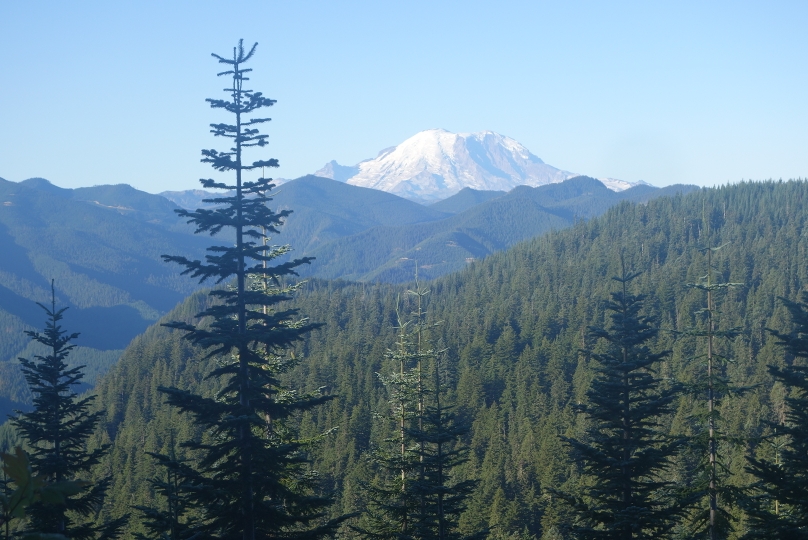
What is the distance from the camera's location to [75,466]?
72.5 ft

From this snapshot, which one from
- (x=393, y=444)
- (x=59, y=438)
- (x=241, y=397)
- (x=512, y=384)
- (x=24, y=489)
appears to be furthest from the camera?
(x=512, y=384)

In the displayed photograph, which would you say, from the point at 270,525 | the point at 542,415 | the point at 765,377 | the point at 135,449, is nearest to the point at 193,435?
the point at 135,449

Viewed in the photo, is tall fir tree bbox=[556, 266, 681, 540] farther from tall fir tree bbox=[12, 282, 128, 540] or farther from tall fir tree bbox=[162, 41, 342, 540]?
tall fir tree bbox=[12, 282, 128, 540]

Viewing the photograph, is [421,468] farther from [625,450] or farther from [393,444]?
[393,444]

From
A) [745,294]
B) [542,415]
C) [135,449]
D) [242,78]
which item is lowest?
[135,449]

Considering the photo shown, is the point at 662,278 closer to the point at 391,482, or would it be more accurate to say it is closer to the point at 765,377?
the point at 765,377

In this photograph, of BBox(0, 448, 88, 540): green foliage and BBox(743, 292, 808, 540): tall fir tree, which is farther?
BBox(743, 292, 808, 540): tall fir tree

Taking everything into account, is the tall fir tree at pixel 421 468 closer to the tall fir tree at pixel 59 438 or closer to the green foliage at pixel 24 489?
the tall fir tree at pixel 59 438

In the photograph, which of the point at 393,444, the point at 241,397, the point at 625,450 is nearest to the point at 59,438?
the point at 241,397

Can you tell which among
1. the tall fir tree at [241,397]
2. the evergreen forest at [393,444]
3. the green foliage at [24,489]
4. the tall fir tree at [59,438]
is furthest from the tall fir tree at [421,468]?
the green foliage at [24,489]

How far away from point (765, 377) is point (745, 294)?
64.9 metres

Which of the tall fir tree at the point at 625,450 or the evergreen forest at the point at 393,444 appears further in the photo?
the tall fir tree at the point at 625,450

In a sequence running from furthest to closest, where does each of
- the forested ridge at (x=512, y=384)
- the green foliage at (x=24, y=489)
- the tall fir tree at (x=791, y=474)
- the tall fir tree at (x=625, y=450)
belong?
the forested ridge at (x=512, y=384), the tall fir tree at (x=625, y=450), the tall fir tree at (x=791, y=474), the green foliage at (x=24, y=489)

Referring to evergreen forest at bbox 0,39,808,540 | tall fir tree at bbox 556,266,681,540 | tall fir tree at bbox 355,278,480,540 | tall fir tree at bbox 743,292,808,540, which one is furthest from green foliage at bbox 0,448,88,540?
tall fir tree at bbox 743,292,808,540
